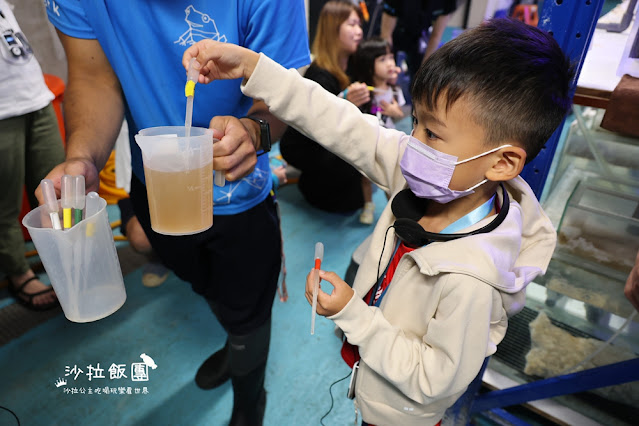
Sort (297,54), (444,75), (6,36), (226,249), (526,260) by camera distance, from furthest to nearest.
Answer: (6,36) < (226,249) < (297,54) < (526,260) < (444,75)

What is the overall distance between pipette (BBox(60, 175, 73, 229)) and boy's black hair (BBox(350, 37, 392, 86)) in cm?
237

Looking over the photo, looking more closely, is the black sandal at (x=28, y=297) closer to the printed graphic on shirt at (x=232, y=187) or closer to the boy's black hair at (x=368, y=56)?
the printed graphic on shirt at (x=232, y=187)

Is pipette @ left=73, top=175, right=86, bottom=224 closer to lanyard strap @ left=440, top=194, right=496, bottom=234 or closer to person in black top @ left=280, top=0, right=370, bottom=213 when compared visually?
lanyard strap @ left=440, top=194, right=496, bottom=234

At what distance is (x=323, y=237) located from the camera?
8.57 feet

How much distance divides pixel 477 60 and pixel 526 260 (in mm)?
452

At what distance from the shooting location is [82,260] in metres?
0.70

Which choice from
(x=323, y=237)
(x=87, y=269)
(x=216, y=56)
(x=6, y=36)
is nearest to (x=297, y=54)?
(x=216, y=56)

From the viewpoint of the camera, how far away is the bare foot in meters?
1.95

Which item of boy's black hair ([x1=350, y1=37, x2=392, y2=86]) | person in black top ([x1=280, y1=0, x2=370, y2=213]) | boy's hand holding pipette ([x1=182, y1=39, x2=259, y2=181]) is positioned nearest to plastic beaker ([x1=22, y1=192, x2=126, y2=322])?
boy's hand holding pipette ([x1=182, y1=39, x2=259, y2=181])

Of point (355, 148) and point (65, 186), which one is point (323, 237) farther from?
point (65, 186)

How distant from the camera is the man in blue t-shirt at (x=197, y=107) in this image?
938 millimetres

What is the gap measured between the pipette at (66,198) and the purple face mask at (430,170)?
0.63 metres

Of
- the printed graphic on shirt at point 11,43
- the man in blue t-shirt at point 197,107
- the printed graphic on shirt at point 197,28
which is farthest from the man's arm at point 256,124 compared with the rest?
the printed graphic on shirt at point 11,43

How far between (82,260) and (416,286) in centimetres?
62
